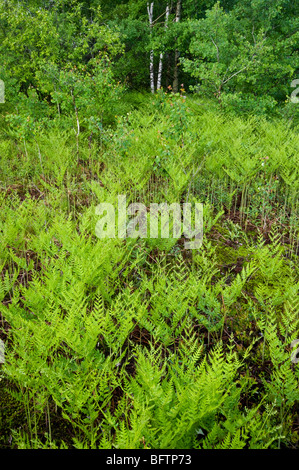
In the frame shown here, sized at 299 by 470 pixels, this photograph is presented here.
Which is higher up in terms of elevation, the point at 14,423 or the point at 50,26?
the point at 50,26

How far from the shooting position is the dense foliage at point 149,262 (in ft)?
4.54

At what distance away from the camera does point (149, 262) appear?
286cm

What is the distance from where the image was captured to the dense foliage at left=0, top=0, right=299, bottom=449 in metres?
1.38

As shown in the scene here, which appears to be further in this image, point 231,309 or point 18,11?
point 18,11

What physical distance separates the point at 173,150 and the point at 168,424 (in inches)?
122

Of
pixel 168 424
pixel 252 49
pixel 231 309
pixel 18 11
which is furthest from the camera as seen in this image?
pixel 252 49

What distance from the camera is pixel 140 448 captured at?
122 cm

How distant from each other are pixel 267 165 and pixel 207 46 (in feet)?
12.9

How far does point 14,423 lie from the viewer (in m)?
1.56

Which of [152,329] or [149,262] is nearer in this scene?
[152,329]

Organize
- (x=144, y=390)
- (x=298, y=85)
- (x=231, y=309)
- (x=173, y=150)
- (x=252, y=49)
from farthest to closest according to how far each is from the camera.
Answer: (x=298, y=85), (x=252, y=49), (x=173, y=150), (x=231, y=309), (x=144, y=390)

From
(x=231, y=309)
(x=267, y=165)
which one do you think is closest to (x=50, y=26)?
(x=267, y=165)
